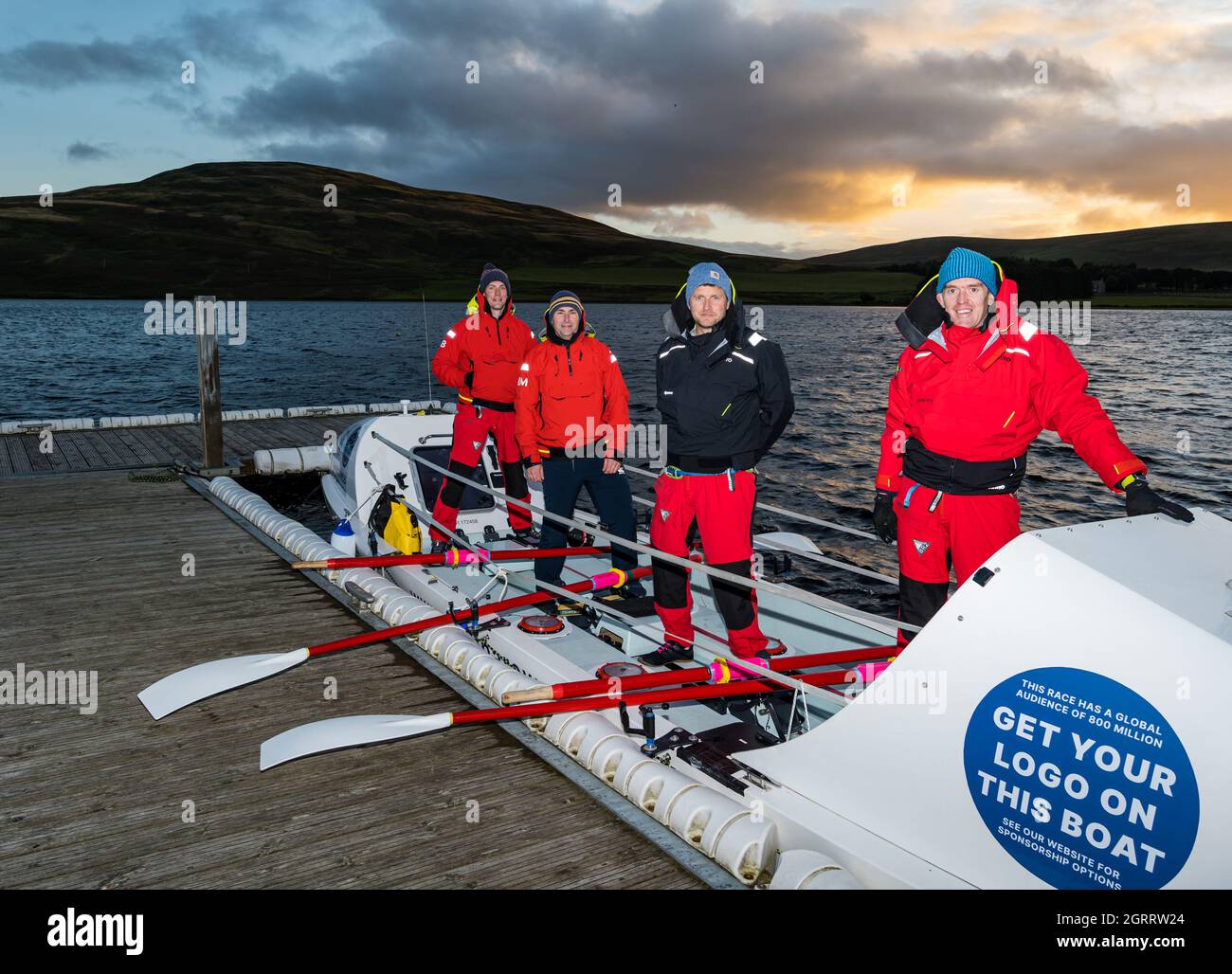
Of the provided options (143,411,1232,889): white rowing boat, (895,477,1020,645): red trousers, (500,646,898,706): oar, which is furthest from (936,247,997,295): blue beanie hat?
(500,646,898,706): oar

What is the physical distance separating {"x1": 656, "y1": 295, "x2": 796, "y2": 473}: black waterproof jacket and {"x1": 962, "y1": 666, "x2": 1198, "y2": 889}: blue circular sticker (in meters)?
2.35

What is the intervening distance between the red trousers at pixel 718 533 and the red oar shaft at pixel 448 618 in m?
1.35

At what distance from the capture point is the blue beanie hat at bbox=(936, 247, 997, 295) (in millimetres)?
4332

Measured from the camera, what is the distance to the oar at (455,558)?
7.15 metres

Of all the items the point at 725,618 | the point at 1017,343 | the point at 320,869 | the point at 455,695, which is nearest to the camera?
the point at 320,869

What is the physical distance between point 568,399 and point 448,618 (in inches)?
73.5

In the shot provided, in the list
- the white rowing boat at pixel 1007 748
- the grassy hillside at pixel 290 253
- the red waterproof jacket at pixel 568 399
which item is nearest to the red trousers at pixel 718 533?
the white rowing boat at pixel 1007 748

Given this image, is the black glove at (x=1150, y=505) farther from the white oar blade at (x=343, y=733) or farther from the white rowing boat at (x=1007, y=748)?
the white oar blade at (x=343, y=733)

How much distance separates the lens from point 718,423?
5234 millimetres

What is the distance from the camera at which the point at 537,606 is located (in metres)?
7.59

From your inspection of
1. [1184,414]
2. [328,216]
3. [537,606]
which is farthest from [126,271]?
[537,606]

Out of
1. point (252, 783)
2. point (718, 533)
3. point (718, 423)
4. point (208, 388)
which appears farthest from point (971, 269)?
point (208, 388)

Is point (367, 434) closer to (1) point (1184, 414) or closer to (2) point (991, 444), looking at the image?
(2) point (991, 444)

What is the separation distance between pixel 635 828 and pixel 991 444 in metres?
2.49
